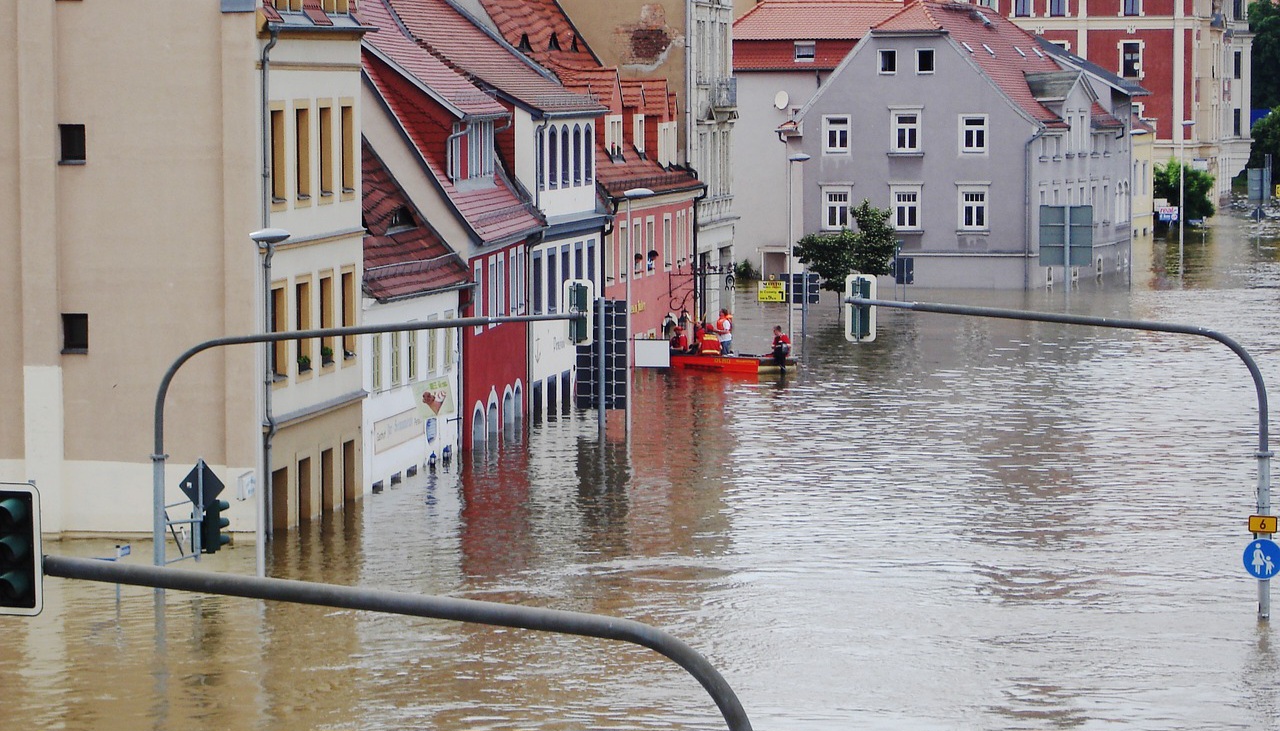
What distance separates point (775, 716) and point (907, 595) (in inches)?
295

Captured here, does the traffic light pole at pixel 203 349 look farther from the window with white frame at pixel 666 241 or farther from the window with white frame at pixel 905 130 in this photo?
the window with white frame at pixel 905 130

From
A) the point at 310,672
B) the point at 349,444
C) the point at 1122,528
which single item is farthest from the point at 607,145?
the point at 310,672

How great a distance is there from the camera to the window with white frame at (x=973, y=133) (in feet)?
293

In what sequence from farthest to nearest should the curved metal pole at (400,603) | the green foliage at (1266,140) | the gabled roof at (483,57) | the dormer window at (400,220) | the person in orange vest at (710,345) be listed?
the green foliage at (1266,140)
the person in orange vest at (710,345)
the gabled roof at (483,57)
the dormer window at (400,220)
the curved metal pole at (400,603)

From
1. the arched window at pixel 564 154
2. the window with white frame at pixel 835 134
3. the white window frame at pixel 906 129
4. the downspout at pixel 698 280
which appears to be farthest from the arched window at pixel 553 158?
the window with white frame at pixel 835 134

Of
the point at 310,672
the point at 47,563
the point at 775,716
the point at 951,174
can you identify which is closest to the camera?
the point at 47,563

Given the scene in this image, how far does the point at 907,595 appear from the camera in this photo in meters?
32.7

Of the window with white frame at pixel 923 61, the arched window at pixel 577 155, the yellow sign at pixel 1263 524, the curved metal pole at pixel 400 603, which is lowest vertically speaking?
the yellow sign at pixel 1263 524

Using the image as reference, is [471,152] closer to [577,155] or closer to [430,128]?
[430,128]

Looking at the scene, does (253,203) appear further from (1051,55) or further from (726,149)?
(1051,55)

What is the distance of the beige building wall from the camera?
1431 inches

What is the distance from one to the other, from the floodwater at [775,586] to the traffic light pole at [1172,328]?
5.05 feet

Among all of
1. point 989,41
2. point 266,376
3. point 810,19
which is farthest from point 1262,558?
point 810,19

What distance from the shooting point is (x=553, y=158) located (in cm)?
5756
